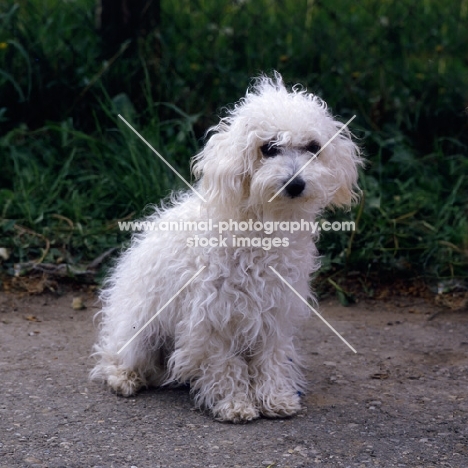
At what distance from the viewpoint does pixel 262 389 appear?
3.51 meters

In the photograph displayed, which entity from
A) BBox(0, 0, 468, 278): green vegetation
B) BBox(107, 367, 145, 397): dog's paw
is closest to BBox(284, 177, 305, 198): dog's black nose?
BBox(107, 367, 145, 397): dog's paw

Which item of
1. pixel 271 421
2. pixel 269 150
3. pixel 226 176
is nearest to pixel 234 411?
pixel 271 421

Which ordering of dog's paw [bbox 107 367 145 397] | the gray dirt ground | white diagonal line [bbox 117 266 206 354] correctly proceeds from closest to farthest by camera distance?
the gray dirt ground, white diagonal line [bbox 117 266 206 354], dog's paw [bbox 107 367 145 397]

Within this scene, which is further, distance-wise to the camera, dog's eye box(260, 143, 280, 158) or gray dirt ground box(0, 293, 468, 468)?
dog's eye box(260, 143, 280, 158)

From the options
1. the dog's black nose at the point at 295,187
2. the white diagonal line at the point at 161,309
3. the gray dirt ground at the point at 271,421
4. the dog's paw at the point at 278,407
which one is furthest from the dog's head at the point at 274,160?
the gray dirt ground at the point at 271,421

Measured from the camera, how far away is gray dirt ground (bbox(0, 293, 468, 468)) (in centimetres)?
310

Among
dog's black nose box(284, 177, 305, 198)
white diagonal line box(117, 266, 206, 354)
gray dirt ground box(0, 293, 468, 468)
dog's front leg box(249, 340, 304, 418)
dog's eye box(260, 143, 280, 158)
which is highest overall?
dog's eye box(260, 143, 280, 158)

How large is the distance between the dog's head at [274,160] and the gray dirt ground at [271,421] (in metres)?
0.83

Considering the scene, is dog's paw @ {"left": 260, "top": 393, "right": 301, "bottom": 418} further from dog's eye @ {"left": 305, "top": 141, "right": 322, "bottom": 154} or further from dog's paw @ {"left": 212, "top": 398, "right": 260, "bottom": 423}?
dog's eye @ {"left": 305, "top": 141, "right": 322, "bottom": 154}

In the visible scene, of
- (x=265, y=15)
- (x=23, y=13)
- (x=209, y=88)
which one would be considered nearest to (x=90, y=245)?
(x=209, y=88)

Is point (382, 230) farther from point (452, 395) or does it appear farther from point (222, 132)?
point (222, 132)

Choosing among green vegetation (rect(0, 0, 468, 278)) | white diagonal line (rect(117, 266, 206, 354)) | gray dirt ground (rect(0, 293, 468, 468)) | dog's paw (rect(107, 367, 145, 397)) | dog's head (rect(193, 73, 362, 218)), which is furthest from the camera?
green vegetation (rect(0, 0, 468, 278))

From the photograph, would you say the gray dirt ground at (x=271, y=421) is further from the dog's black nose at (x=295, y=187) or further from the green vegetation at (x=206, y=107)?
the dog's black nose at (x=295, y=187)

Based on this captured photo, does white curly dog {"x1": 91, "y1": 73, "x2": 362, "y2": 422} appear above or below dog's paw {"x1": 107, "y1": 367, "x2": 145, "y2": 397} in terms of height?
above
